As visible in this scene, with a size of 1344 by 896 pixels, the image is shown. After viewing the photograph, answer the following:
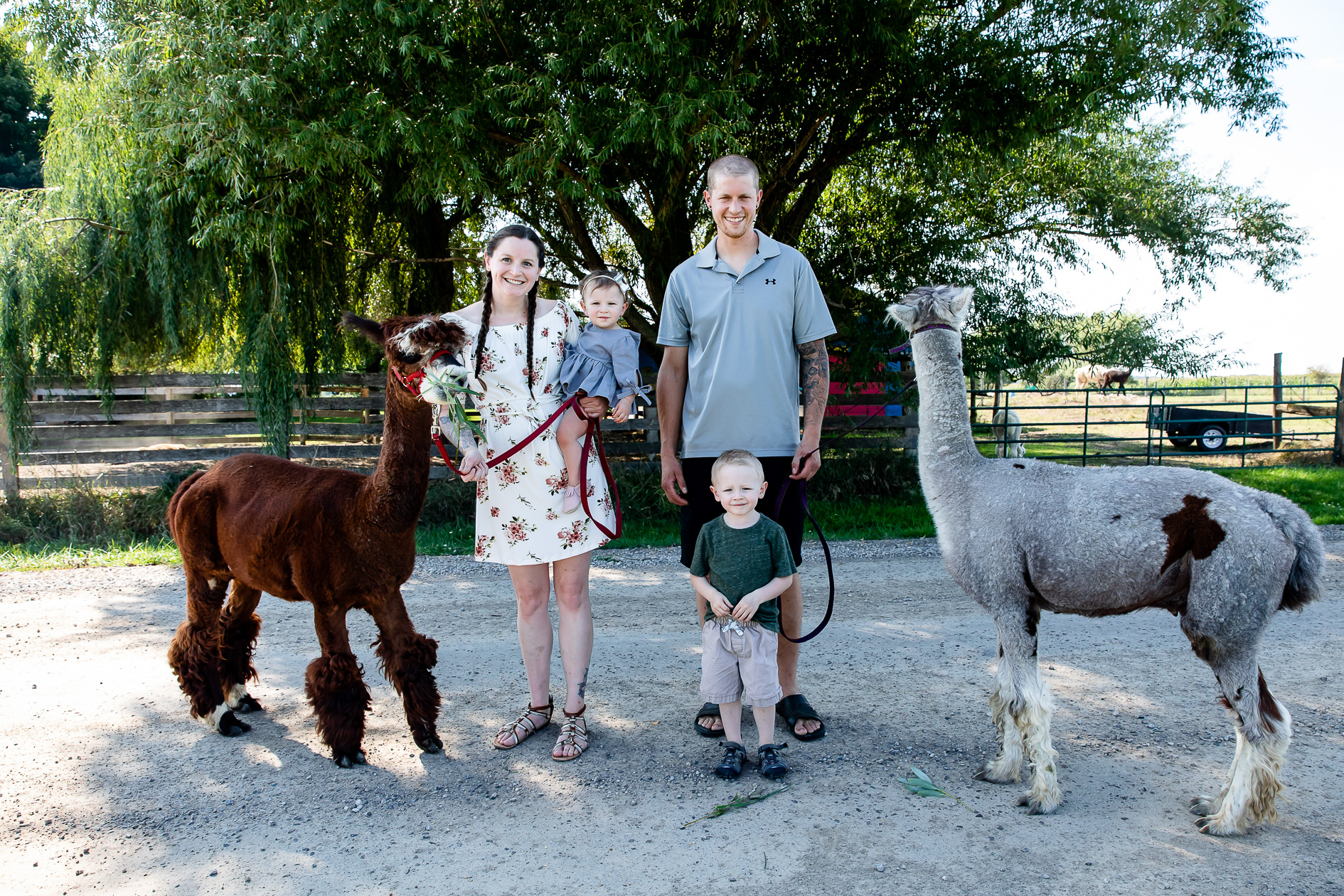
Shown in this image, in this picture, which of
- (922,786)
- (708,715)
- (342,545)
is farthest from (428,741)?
(922,786)

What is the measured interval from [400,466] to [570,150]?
4.98 meters

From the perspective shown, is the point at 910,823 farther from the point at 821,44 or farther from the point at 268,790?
the point at 821,44

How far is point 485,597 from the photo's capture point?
260 inches

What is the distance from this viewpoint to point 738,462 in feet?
11.4

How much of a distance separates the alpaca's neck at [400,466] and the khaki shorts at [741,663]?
1.44m

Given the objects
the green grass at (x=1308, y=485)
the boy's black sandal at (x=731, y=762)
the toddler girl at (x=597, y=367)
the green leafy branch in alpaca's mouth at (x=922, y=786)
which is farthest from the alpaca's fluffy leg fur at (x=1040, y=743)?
the green grass at (x=1308, y=485)

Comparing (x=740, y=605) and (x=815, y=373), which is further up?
(x=815, y=373)

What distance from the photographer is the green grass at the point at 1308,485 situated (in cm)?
948

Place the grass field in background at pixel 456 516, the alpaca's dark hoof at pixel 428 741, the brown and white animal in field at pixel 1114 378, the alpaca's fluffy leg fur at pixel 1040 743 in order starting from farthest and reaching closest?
the brown and white animal in field at pixel 1114 378, the grass field in background at pixel 456 516, the alpaca's dark hoof at pixel 428 741, the alpaca's fluffy leg fur at pixel 1040 743

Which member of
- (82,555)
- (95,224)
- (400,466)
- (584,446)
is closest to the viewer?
(400,466)

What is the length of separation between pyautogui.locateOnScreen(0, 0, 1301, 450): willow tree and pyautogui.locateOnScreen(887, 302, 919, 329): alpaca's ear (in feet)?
13.7

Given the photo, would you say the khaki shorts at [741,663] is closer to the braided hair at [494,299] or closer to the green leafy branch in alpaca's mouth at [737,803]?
the green leafy branch in alpaca's mouth at [737,803]

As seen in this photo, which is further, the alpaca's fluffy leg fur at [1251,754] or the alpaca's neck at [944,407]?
the alpaca's neck at [944,407]

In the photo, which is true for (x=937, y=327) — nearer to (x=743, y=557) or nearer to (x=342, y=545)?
(x=743, y=557)
